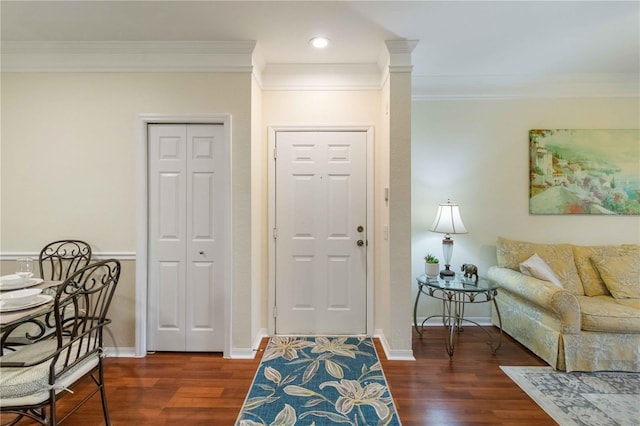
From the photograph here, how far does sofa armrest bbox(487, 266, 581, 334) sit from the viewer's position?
7.85ft

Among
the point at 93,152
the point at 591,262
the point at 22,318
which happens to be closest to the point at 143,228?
the point at 93,152

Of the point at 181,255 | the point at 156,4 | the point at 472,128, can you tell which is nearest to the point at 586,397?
the point at 472,128

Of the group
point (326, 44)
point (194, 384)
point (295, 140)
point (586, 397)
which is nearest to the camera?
point (586, 397)

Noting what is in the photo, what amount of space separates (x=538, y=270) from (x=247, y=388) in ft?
8.57

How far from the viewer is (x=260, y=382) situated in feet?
7.59

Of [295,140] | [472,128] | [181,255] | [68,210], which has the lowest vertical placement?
[181,255]

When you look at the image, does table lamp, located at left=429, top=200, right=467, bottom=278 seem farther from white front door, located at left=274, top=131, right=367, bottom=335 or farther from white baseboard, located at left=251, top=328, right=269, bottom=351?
white baseboard, located at left=251, top=328, right=269, bottom=351

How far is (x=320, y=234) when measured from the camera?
124 inches

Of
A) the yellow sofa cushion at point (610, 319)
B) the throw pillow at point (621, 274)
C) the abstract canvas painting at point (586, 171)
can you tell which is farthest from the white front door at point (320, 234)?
the throw pillow at point (621, 274)

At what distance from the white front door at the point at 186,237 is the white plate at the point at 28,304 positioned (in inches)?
40.7

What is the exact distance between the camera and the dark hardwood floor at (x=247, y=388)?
1957mm

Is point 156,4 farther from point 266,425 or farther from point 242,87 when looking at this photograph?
point 266,425

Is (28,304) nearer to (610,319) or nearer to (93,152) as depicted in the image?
(93,152)

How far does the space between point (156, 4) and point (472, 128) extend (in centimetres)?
307
